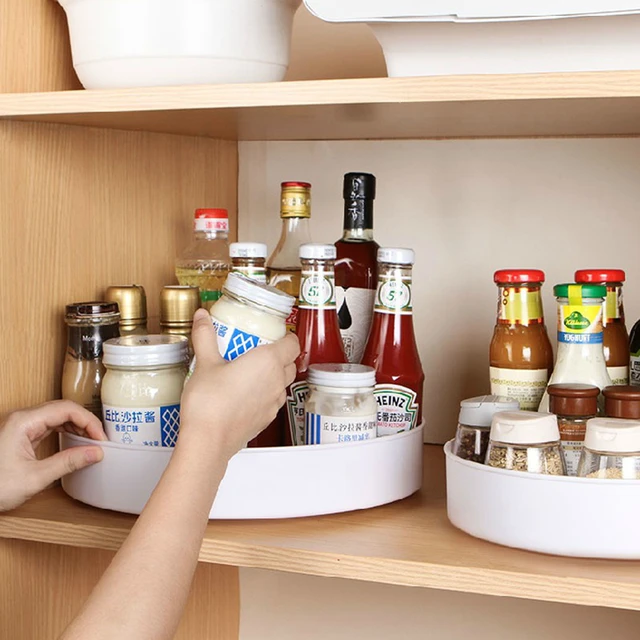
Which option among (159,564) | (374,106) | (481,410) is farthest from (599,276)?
(159,564)

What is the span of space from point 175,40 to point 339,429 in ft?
1.41

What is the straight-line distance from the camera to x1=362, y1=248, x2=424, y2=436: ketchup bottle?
100cm

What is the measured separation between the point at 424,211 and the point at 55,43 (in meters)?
0.55

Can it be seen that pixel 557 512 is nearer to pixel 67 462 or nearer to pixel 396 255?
pixel 396 255

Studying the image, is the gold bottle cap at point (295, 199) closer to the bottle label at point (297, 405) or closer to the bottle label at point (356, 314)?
the bottle label at point (356, 314)

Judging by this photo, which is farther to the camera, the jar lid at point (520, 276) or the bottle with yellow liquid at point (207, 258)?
the bottle with yellow liquid at point (207, 258)

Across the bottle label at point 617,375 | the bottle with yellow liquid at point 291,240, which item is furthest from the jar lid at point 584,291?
the bottle with yellow liquid at point 291,240

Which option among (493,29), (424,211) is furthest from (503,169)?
(493,29)

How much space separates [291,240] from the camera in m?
1.15

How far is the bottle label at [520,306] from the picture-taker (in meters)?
0.97

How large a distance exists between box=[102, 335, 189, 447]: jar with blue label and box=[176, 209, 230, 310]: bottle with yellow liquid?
198 millimetres

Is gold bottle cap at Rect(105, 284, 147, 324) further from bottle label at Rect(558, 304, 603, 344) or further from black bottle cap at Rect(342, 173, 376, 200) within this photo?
bottle label at Rect(558, 304, 603, 344)

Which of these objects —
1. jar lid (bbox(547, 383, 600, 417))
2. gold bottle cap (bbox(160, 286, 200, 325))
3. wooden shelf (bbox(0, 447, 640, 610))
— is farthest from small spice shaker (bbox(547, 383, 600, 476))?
gold bottle cap (bbox(160, 286, 200, 325))

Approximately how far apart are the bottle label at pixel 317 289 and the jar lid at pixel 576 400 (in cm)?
27
